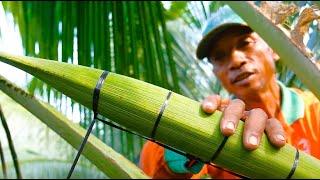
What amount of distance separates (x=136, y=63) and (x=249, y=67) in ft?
1.09

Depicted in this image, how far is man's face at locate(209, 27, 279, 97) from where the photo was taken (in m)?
1.62

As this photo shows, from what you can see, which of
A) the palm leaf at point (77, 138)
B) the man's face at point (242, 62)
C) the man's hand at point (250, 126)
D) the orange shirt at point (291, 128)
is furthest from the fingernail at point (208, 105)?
the man's face at point (242, 62)

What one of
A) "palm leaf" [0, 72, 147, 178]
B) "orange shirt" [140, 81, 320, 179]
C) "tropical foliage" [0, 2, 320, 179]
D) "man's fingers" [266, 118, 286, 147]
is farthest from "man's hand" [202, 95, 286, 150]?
"tropical foliage" [0, 2, 320, 179]

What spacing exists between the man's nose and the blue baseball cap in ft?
0.26

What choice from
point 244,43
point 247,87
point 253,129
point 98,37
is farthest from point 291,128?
point 253,129

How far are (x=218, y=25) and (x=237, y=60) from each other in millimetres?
122

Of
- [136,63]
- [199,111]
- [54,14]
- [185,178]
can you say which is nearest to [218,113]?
[199,111]

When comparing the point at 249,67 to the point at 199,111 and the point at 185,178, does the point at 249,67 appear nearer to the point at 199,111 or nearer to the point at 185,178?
the point at 185,178

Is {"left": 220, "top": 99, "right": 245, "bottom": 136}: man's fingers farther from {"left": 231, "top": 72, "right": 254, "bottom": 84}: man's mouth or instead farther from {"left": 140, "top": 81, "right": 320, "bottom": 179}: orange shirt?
{"left": 231, "top": 72, "right": 254, "bottom": 84}: man's mouth

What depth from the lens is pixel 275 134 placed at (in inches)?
27.5

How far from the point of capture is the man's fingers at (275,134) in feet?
2.26

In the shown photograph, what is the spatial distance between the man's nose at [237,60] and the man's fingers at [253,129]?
88cm

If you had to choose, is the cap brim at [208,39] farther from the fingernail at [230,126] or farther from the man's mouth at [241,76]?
the fingernail at [230,126]

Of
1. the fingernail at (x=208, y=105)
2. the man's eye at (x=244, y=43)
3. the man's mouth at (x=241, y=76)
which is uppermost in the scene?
the fingernail at (x=208, y=105)
